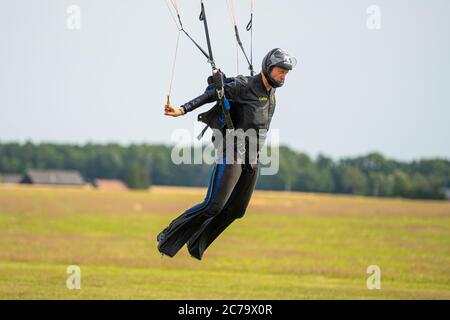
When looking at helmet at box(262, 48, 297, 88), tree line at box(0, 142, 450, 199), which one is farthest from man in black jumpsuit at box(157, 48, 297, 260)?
tree line at box(0, 142, 450, 199)

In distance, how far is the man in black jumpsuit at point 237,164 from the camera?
39.2 ft

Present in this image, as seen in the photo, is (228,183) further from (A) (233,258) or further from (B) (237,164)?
(A) (233,258)

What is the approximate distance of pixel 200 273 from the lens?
28922mm

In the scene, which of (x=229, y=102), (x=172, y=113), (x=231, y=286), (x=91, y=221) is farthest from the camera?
(x=91, y=221)

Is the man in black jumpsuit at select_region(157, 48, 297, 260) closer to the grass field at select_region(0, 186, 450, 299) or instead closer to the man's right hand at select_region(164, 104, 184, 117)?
the man's right hand at select_region(164, 104, 184, 117)

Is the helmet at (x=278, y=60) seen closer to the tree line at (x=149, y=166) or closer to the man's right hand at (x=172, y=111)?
the man's right hand at (x=172, y=111)

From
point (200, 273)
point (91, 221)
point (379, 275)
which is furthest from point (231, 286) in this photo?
point (91, 221)

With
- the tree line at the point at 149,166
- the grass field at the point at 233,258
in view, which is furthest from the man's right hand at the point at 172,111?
the tree line at the point at 149,166

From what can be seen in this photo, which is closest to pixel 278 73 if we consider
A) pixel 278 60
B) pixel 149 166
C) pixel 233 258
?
pixel 278 60

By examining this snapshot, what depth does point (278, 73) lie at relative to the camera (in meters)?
12.0

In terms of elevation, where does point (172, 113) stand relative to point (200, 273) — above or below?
above
